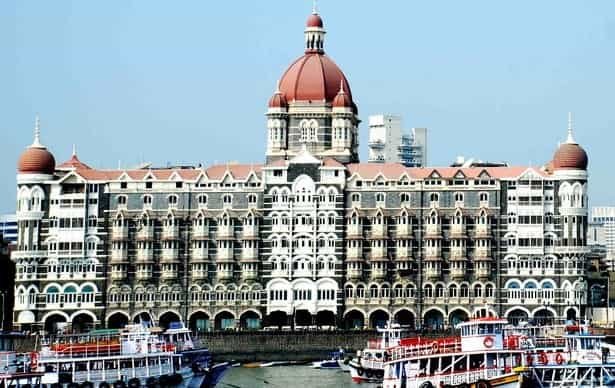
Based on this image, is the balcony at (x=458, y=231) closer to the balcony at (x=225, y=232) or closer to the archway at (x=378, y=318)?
the archway at (x=378, y=318)

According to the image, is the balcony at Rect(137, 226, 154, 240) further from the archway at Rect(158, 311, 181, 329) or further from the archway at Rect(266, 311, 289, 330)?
the archway at Rect(266, 311, 289, 330)

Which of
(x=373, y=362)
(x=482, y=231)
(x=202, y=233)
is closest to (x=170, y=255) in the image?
(x=202, y=233)

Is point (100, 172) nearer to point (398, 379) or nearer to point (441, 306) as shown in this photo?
point (441, 306)

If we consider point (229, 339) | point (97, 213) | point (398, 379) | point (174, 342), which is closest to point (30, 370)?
point (174, 342)

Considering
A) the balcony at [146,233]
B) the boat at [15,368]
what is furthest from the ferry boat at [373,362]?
the balcony at [146,233]

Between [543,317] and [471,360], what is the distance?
64308mm

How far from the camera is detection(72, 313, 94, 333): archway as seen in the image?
177 meters

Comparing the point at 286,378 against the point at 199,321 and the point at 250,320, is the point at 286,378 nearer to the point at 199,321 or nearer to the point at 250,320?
the point at 250,320

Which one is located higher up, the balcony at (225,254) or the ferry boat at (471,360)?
the balcony at (225,254)

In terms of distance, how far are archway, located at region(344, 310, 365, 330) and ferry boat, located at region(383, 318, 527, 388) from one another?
206 feet

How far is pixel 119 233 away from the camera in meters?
179

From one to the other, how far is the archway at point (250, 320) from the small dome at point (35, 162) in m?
25.3

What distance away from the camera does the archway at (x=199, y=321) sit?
17788 centimetres

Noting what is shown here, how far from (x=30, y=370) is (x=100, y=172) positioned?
72.0m
